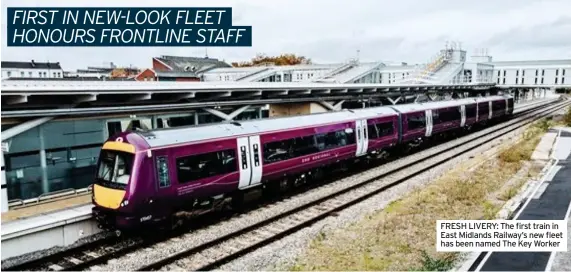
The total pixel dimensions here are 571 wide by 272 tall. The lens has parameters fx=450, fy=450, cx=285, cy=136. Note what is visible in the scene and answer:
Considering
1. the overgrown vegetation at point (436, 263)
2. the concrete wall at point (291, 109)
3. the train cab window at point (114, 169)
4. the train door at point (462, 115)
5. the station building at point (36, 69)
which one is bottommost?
the overgrown vegetation at point (436, 263)

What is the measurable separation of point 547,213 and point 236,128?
8.82 metres

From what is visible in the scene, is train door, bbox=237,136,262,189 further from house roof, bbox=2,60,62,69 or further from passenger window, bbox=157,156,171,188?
house roof, bbox=2,60,62,69

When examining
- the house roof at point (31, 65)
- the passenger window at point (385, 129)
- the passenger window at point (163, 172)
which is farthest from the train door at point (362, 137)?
the house roof at point (31, 65)

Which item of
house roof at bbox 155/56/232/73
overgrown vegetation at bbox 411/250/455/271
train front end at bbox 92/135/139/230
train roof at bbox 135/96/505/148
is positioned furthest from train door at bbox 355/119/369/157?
house roof at bbox 155/56/232/73

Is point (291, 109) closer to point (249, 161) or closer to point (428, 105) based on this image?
point (428, 105)

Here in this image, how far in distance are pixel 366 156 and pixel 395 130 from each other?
2.91 metres

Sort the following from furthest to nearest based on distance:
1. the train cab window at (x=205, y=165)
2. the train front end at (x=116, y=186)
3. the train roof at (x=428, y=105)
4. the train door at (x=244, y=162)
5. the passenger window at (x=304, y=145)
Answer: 1. the train roof at (x=428, y=105)
2. the passenger window at (x=304, y=145)
3. the train door at (x=244, y=162)
4. the train cab window at (x=205, y=165)
5. the train front end at (x=116, y=186)

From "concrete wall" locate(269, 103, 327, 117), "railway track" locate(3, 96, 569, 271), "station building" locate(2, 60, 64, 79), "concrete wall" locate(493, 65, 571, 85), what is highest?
"station building" locate(2, 60, 64, 79)

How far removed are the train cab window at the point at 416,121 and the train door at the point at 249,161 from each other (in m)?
12.1

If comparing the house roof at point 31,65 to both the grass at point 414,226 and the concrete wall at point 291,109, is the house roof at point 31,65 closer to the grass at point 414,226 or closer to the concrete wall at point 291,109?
the concrete wall at point 291,109

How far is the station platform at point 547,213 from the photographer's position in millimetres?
8477

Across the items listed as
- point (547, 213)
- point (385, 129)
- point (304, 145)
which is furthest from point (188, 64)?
point (547, 213)

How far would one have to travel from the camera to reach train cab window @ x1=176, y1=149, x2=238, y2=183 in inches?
445

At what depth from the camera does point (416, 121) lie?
24141 millimetres
